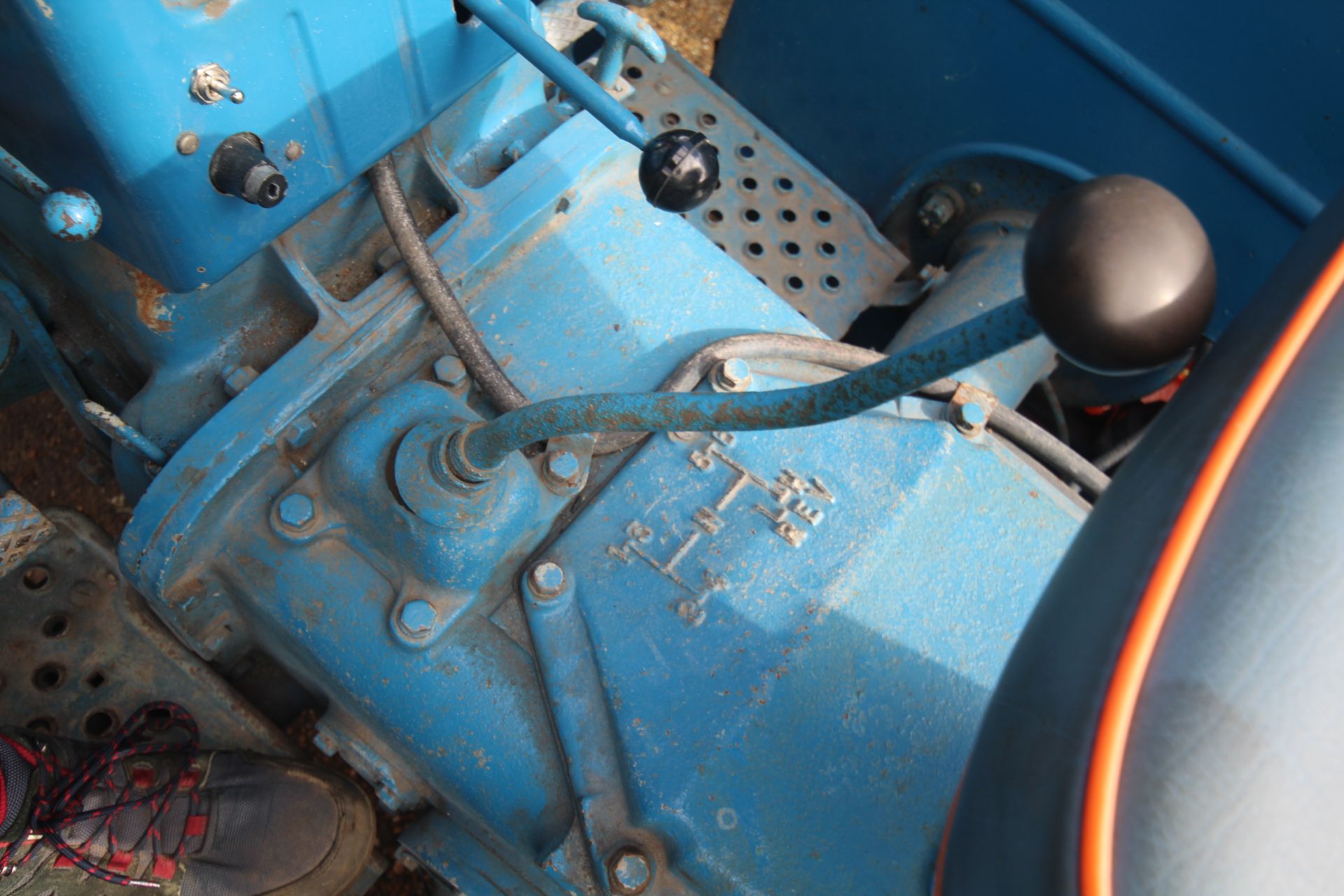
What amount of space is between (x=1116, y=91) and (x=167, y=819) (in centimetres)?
159

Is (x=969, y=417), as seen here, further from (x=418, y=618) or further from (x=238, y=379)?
(x=238, y=379)

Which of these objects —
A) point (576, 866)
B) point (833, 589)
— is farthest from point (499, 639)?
point (833, 589)

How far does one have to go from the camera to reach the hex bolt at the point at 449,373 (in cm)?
107

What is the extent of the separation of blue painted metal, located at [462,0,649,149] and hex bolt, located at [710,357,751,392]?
0.91 feet

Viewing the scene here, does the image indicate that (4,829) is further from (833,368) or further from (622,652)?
(833,368)

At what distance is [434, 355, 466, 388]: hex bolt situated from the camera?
1.07 metres

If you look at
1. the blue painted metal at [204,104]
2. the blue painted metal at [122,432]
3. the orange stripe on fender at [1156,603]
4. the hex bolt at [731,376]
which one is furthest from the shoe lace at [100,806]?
the orange stripe on fender at [1156,603]

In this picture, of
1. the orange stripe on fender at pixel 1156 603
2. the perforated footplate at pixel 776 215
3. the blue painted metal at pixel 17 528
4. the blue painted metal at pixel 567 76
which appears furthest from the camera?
the perforated footplate at pixel 776 215

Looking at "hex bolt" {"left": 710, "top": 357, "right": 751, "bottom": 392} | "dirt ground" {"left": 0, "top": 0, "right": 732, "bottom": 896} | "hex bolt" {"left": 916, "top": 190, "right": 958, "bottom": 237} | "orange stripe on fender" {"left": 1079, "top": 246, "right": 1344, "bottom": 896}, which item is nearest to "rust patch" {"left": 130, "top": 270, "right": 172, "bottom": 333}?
"hex bolt" {"left": 710, "top": 357, "right": 751, "bottom": 392}

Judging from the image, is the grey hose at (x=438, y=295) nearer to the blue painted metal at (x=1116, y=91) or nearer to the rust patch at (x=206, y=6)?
the rust patch at (x=206, y=6)

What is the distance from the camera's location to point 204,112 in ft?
2.64

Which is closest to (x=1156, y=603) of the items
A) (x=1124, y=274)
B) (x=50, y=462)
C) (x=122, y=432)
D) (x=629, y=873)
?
(x=1124, y=274)

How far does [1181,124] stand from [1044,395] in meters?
0.48

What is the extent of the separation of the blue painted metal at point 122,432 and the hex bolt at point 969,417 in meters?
0.89
